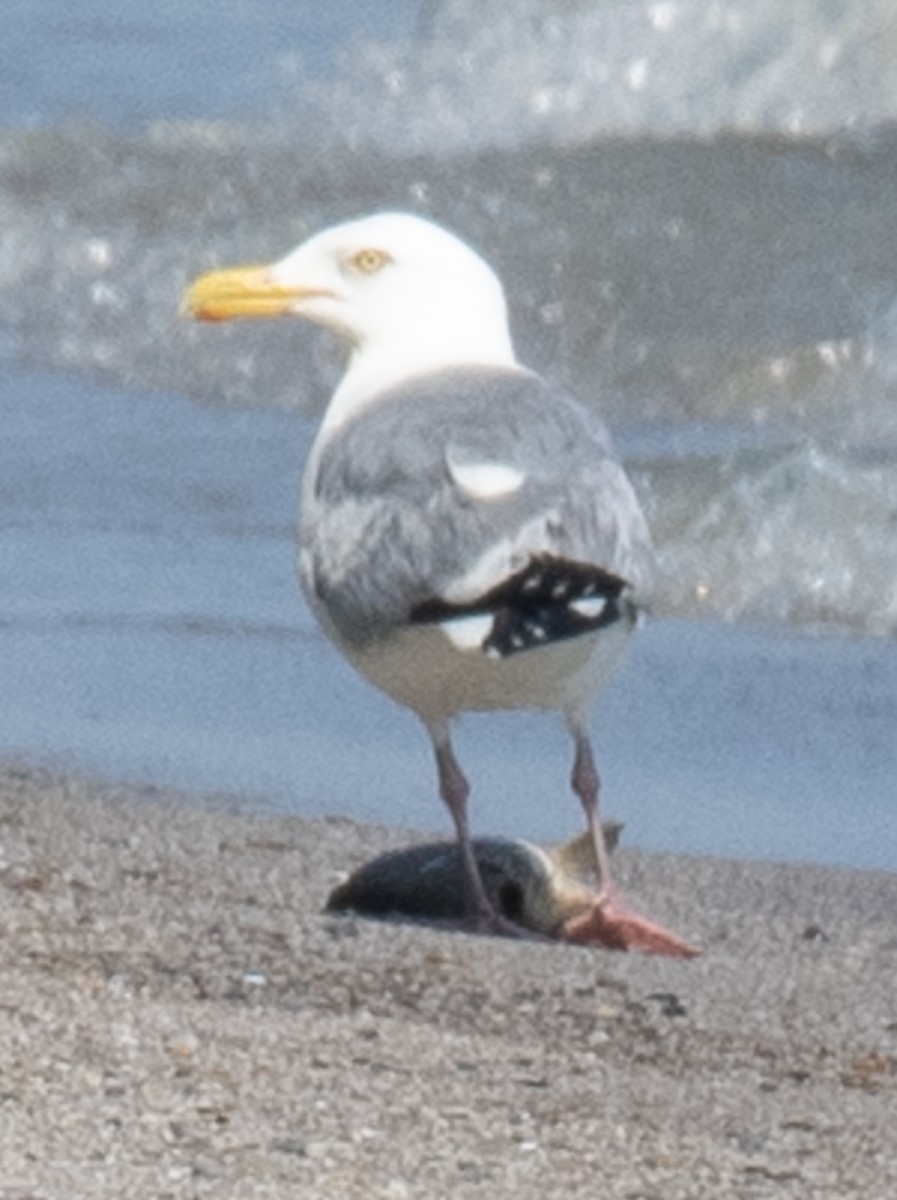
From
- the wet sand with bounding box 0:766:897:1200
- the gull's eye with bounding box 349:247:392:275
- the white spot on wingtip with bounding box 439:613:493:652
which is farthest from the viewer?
the gull's eye with bounding box 349:247:392:275

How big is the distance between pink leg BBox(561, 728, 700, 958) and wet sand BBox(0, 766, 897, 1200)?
0.06 metres

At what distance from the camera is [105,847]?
5723 millimetres

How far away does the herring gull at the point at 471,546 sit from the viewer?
5.11 metres

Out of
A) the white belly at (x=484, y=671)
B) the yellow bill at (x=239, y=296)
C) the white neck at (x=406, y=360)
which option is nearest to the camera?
the white belly at (x=484, y=671)

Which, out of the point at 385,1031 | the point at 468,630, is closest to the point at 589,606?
the point at 468,630

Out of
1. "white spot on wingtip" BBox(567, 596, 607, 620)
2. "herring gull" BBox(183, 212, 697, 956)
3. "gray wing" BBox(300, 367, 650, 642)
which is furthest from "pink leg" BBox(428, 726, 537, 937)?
"white spot on wingtip" BBox(567, 596, 607, 620)

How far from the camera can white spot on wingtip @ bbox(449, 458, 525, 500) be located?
5.16 m

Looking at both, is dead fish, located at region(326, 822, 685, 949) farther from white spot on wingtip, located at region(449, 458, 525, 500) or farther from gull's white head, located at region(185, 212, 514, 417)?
gull's white head, located at region(185, 212, 514, 417)

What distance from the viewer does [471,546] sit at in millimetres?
5105

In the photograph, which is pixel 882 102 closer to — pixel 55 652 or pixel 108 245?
pixel 108 245

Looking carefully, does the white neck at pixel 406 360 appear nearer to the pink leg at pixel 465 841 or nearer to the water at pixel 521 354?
the pink leg at pixel 465 841

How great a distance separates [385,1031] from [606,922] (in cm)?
97

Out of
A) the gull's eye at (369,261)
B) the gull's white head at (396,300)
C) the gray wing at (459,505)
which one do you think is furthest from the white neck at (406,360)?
the gray wing at (459,505)

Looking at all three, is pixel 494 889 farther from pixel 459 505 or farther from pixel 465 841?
pixel 459 505
